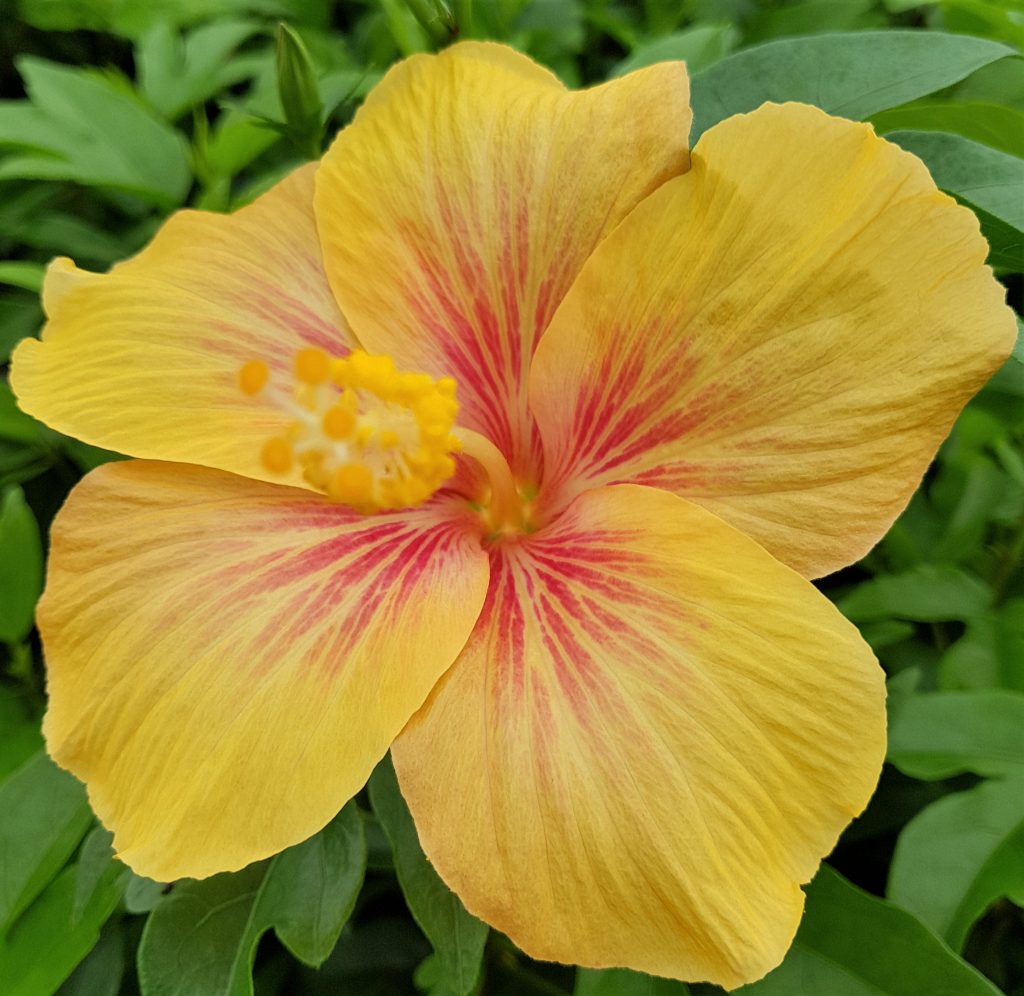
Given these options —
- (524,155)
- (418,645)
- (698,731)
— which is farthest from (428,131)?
(698,731)

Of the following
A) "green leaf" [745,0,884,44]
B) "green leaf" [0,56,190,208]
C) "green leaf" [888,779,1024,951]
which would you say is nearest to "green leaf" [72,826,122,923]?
"green leaf" [888,779,1024,951]

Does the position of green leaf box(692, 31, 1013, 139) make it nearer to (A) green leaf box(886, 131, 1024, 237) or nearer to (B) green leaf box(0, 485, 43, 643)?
(A) green leaf box(886, 131, 1024, 237)

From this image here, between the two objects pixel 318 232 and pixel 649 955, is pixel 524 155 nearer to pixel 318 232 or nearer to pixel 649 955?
pixel 318 232

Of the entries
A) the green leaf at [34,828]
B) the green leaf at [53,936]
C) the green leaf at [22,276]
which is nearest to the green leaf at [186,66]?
the green leaf at [22,276]

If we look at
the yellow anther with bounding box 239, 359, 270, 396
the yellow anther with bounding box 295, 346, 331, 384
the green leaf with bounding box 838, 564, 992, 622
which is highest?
the yellow anther with bounding box 295, 346, 331, 384

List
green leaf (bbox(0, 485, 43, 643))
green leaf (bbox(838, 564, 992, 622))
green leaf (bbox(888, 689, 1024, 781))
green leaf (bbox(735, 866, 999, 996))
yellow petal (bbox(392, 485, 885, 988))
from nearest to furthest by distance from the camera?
1. yellow petal (bbox(392, 485, 885, 988))
2. green leaf (bbox(735, 866, 999, 996))
3. green leaf (bbox(888, 689, 1024, 781))
4. green leaf (bbox(838, 564, 992, 622))
5. green leaf (bbox(0, 485, 43, 643))

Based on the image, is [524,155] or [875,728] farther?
[524,155]
